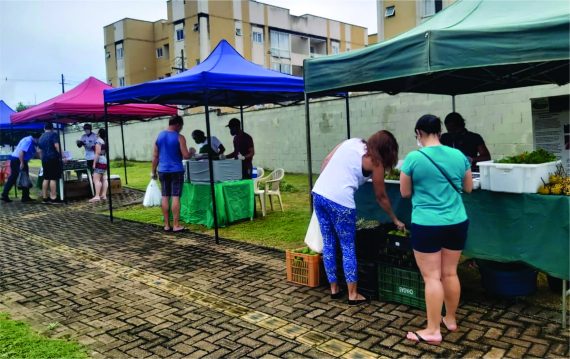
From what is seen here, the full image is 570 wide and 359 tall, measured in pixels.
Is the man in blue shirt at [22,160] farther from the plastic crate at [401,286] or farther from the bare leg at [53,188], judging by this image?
the plastic crate at [401,286]

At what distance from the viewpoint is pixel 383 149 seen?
3721 mm

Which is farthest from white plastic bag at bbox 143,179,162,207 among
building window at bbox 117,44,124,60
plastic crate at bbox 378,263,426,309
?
building window at bbox 117,44,124,60

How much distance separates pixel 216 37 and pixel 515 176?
32.8 metres

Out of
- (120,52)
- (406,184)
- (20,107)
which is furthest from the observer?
(20,107)

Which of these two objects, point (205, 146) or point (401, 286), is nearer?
point (401, 286)

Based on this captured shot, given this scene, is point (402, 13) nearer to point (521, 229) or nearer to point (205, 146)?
point (205, 146)

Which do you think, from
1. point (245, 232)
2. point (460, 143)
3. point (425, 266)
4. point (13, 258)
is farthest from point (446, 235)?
point (13, 258)

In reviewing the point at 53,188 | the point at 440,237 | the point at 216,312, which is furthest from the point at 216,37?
the point at 440,237

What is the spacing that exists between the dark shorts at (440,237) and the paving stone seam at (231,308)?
81 centimetres

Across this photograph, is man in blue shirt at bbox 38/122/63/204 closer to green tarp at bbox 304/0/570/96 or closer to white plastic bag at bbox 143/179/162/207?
white plastic bag at bbox 143/179/162/207

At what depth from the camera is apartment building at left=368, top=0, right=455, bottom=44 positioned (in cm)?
1747

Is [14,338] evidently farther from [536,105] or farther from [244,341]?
[536,105]

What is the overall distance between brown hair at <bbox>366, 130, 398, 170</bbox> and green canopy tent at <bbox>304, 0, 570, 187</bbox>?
57 cm

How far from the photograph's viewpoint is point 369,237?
4.11m
